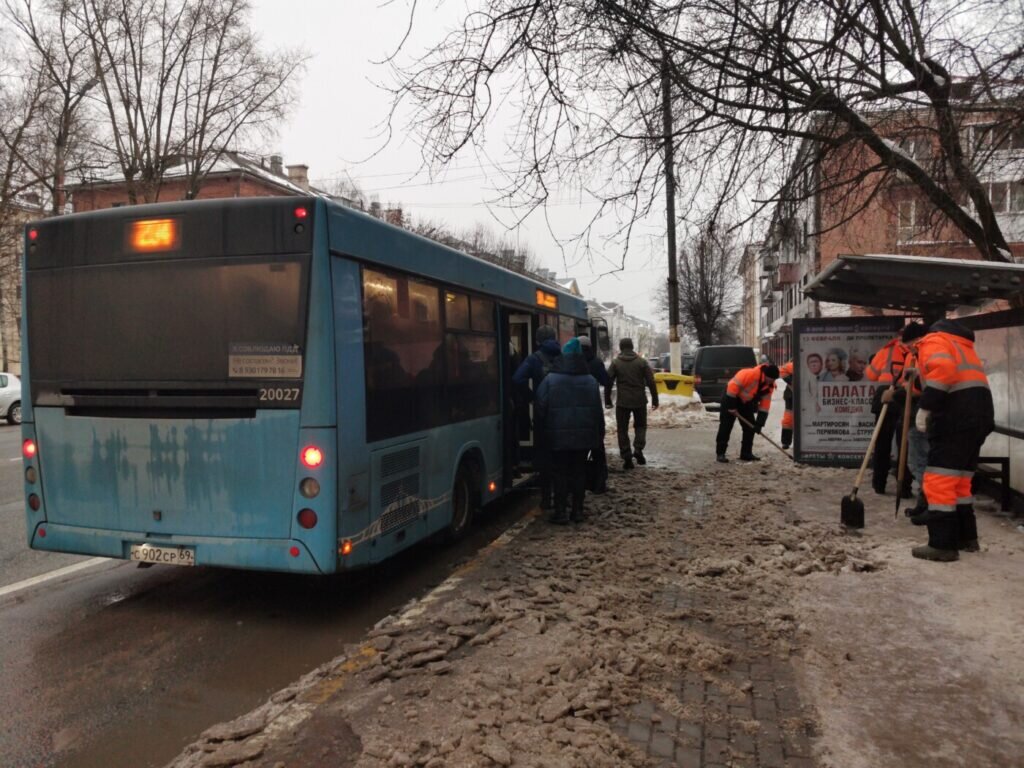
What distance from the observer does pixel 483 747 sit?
312cm

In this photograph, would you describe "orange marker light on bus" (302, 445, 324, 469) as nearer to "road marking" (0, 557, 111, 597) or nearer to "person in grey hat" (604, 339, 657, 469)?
"road marking" (0, 557, 111, 597)

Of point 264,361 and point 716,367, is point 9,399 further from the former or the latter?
point 264,361

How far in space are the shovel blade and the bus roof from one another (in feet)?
12.5

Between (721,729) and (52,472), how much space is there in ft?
15.0

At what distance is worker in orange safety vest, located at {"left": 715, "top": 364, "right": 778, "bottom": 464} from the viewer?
460 inches

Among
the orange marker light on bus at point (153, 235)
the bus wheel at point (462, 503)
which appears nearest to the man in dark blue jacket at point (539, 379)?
the bus wheel at point (462, 503)

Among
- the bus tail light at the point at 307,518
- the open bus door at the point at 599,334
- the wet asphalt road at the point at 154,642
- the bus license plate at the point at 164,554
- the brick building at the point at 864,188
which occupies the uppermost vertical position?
the brick building at the point at 864,188

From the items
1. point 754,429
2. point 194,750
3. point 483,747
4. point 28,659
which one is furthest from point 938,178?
point 28,659

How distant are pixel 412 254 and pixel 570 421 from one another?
2.43 meters

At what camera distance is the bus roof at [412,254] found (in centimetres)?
490

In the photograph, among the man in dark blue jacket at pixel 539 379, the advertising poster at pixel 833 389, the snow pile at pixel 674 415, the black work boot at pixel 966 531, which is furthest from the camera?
the snow pile at pixel 674 415

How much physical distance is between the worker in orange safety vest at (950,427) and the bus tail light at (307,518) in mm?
4382

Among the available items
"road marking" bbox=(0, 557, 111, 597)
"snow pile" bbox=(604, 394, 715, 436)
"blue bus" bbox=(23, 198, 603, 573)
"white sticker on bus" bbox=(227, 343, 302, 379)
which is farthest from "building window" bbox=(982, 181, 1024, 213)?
"road marking" bbox=(0, 557, 111, 597)

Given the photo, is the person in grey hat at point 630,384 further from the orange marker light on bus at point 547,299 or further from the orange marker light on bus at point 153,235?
the orange marker light on bus at point 153,235
